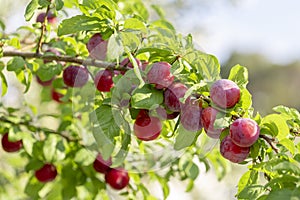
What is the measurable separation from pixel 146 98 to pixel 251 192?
237 mm

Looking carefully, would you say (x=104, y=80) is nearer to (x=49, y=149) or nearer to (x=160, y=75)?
(x=160, y=75)

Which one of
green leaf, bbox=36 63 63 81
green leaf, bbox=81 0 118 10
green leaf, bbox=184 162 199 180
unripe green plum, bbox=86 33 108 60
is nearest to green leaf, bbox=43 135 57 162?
green leaf, bbox=36 63 63 81

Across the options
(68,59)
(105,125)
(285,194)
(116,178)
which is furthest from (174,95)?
(116,178)

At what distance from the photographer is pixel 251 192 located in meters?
0.91

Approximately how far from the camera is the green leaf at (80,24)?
104cm

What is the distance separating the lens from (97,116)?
1.03m

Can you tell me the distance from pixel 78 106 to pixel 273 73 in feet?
46.1

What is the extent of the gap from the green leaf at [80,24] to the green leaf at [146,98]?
0.55 ft

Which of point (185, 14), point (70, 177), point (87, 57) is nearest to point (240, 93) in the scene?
point (87, 57)

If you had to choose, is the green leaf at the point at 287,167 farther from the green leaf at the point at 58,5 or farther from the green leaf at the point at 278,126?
the green leaf at the point at 58,5

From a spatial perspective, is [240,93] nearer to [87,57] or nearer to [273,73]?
[87,57]

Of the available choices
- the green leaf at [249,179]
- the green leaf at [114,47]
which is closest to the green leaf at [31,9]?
the green leaf at [114,47]

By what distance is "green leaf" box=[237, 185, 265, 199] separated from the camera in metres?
0.90

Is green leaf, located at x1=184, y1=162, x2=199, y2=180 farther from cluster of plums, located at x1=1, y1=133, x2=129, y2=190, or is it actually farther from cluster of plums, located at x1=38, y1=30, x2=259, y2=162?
cluster of plums, located at x1=38, y1=30, x2=259, y2=162
